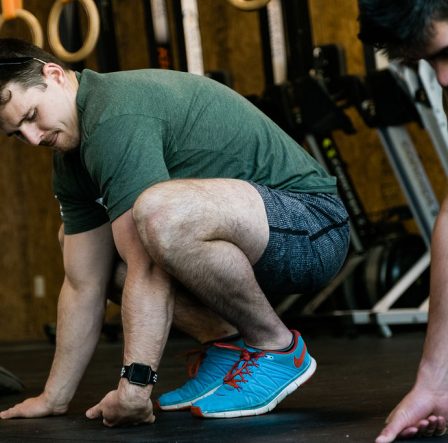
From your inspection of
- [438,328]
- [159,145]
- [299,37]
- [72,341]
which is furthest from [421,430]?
[299,37]

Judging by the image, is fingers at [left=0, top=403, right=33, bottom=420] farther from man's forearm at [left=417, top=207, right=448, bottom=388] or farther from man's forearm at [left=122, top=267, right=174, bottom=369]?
man's forearm at [left=417, top=207, right=448, bottom=388]

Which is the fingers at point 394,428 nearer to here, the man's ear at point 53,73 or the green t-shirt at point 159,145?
the green t-shirt at point 159,145

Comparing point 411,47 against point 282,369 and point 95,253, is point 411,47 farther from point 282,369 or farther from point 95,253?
point 95,253

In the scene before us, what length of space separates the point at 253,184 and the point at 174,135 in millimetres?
200

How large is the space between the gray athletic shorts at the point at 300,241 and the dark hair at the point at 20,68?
20.6 inches

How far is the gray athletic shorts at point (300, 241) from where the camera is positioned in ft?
6.85

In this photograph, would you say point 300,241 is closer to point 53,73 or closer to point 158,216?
point 158,216

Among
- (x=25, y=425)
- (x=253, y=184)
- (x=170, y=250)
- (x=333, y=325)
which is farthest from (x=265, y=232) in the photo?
(x=333, y=325)

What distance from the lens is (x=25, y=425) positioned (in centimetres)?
209

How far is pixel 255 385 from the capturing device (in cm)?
204

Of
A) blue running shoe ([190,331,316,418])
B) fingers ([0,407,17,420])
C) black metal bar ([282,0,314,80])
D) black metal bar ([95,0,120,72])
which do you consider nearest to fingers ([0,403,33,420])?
fingers ([0,407,17,420])

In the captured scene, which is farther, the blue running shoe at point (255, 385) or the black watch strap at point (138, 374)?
the blue running shoe at point (255, 385)

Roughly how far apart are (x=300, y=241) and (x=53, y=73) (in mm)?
645

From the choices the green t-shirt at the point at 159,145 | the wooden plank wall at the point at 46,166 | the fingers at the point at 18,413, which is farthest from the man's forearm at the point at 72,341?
the wooden plank wall at the point at 46,166
